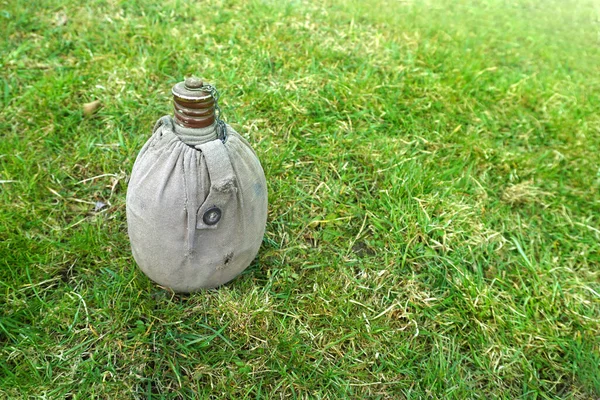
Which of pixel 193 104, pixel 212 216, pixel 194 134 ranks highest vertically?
pixel 193 104

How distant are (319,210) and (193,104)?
117cm

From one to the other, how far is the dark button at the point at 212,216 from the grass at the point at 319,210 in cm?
48

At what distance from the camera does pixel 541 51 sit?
4457mm

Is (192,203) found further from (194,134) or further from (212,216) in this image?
(194,134)

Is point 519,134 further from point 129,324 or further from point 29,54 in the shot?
point 29,54

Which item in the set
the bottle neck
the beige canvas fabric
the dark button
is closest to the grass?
the beige canvas fabric

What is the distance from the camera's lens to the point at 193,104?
1.75m

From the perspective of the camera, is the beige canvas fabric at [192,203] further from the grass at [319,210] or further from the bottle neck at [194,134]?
the grass at [319,210]

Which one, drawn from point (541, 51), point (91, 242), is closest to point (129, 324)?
point (91, 242)

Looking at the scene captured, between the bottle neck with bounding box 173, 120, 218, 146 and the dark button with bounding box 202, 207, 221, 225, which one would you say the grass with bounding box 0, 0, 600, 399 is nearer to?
the dark button with bounding box 202, 207, 221, 225

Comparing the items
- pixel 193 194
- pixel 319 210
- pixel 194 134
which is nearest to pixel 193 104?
pixel 194 134

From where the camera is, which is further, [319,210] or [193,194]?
[319,210]

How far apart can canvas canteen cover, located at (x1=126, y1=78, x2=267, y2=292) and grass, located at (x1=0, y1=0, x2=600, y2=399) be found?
30 centimetres

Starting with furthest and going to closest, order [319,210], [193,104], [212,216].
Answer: [319,210]
[212,216]
[193,104]
